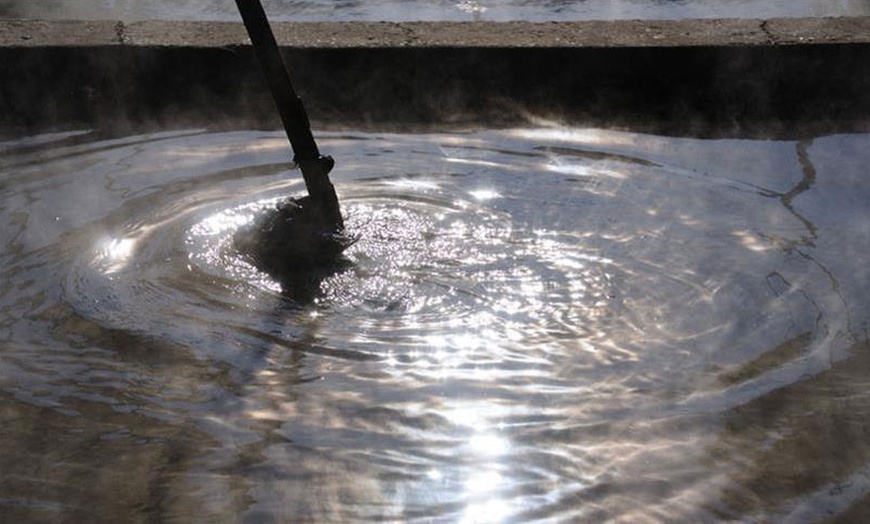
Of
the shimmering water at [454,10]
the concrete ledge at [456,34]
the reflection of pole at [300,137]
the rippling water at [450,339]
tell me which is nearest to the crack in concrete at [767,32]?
the concrete ledge at [456,34]

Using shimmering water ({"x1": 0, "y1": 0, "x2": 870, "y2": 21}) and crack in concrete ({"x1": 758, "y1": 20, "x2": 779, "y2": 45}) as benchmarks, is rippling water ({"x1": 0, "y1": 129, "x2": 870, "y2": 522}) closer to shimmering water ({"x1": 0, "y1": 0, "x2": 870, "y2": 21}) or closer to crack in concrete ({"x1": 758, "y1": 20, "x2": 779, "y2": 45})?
crack in concrete ({"x1": 758, "y1": 20, "x2": 779, "y2": 45})

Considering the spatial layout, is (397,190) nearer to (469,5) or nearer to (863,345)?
(863,345)

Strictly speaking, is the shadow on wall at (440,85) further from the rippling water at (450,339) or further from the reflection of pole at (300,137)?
the reflection of pole at (300,137)

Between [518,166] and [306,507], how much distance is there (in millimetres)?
1828

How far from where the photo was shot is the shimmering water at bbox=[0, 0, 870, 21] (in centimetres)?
576

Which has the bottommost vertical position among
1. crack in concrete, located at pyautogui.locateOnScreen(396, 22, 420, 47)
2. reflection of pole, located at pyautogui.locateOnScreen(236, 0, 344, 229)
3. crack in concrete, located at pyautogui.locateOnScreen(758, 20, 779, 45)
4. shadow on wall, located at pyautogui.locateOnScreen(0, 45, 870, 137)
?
reflection of pole, located at pyautogui.locateOnScreen(236, 0, 344, 229)

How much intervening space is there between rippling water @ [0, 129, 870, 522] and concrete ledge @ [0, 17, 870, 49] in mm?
599

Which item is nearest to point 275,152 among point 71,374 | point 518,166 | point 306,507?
point 518,166

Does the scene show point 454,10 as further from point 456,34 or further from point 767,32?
point 767,32

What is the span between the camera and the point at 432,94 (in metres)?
4.11

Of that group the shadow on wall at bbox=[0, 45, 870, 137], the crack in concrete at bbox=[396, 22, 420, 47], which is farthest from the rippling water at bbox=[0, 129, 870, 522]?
the crack in concrete at bbox=[396, 22, 420, 47]

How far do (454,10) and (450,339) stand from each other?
3.79 metres

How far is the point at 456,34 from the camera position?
4.27m

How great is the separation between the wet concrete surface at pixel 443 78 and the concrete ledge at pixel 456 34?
1 cm
